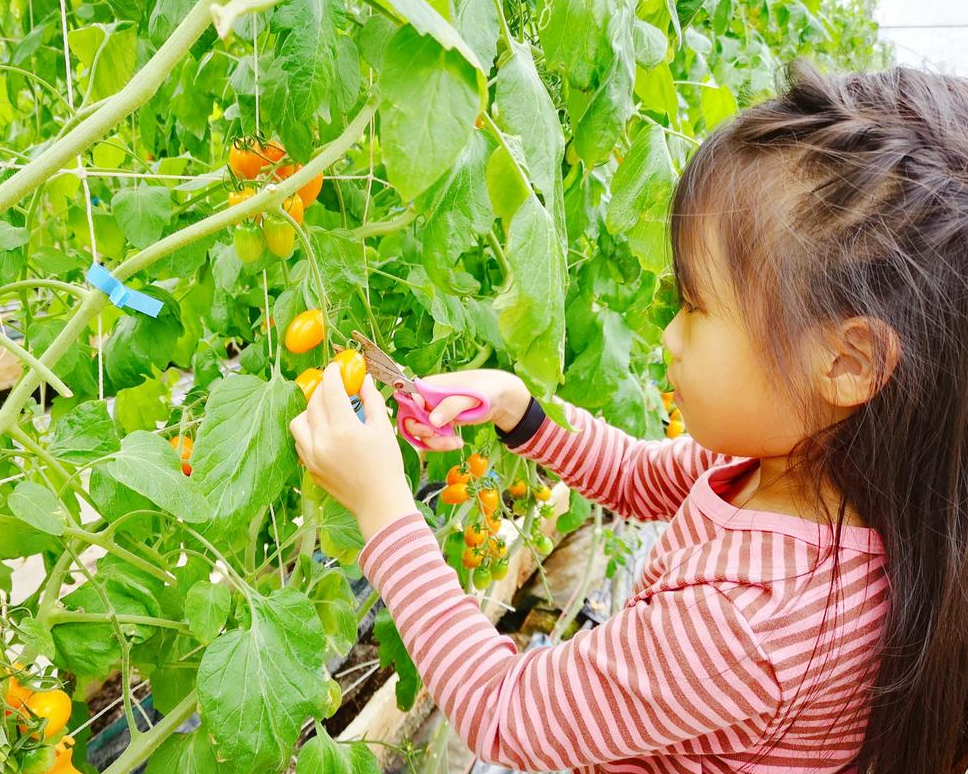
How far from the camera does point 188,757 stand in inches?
31.0

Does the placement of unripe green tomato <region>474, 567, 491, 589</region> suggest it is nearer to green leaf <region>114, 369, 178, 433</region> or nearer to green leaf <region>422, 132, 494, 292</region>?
green leaf <region>114, 369, 178, 433</region>

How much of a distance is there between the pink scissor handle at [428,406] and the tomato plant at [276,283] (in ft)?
0.26

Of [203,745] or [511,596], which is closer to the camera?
[203,745]

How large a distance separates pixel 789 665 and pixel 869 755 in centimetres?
19

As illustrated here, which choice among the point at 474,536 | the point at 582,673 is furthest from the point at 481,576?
the point at 582,673

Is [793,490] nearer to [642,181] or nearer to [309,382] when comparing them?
[642,181]

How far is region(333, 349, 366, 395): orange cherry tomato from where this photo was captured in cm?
67

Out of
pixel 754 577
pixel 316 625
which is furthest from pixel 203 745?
pixel 754 577

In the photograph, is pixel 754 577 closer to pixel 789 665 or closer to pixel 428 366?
pixel 789 665

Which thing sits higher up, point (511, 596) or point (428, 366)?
point (428, 366)

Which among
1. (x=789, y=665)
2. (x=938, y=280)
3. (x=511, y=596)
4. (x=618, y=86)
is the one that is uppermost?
(x=618, y=86)

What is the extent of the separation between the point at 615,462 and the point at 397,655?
1.34ft

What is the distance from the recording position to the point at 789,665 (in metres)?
0.70

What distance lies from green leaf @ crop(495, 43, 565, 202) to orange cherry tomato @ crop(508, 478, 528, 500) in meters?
1.01
